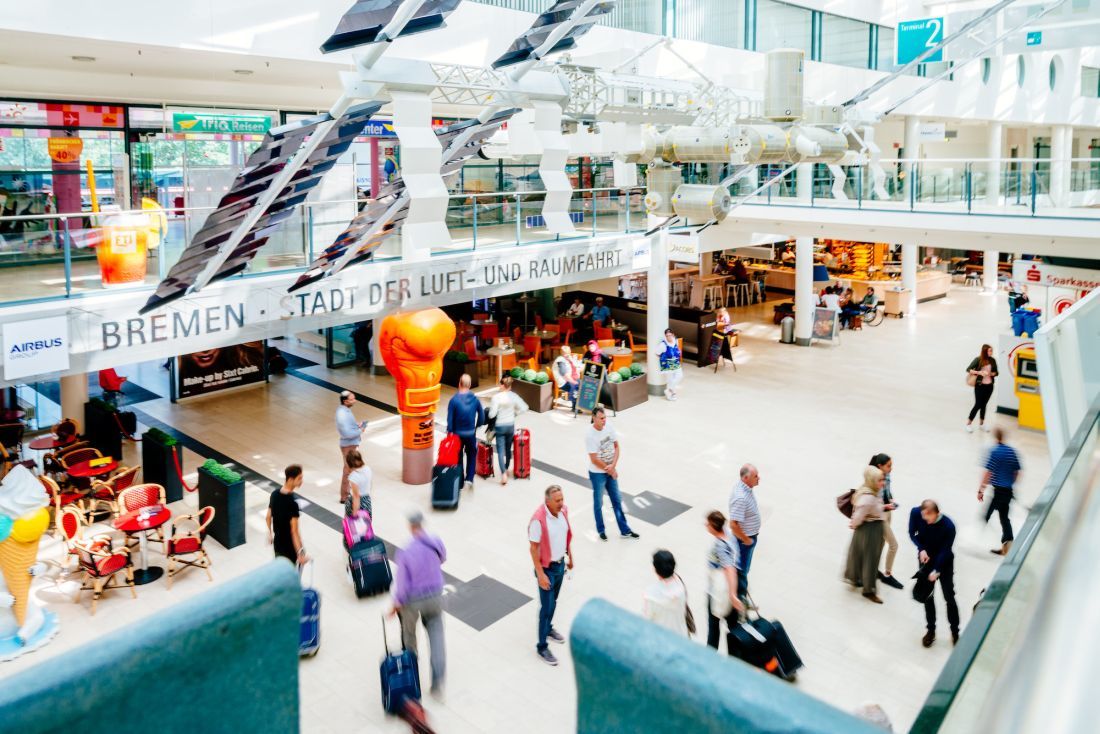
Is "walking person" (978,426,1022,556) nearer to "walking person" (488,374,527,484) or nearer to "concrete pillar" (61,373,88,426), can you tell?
"walking person" (488,374,527,484)

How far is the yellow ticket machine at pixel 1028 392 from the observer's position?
1545cm

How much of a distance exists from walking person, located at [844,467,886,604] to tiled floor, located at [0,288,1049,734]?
208 mm

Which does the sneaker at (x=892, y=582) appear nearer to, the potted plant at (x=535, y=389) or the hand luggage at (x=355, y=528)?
the hand luggage at (x=355, y=528)

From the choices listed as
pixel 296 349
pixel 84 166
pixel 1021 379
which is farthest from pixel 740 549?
pixel 296 349

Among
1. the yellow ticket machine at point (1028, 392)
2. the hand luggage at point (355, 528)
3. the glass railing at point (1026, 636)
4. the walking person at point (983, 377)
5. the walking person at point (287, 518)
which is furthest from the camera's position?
the yellow ticket machine at point (1028, 392)

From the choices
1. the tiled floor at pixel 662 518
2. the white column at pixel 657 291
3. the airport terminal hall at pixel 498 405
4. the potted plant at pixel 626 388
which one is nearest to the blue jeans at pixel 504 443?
the airport terminal hall at pixel 498 405

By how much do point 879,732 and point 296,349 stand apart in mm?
21491

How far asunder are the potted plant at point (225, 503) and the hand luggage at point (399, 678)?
13.9ft

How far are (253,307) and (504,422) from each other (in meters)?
3.78

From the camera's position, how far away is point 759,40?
20.7 m

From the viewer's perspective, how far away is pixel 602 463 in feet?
33.4

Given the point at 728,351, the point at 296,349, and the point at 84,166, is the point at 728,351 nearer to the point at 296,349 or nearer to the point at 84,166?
the point at 296,349

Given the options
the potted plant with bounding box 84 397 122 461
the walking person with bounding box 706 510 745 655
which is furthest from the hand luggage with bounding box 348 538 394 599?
the potted plant with bounding box 84 397 122 461

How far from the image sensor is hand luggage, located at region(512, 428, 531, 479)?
12.7 metres
